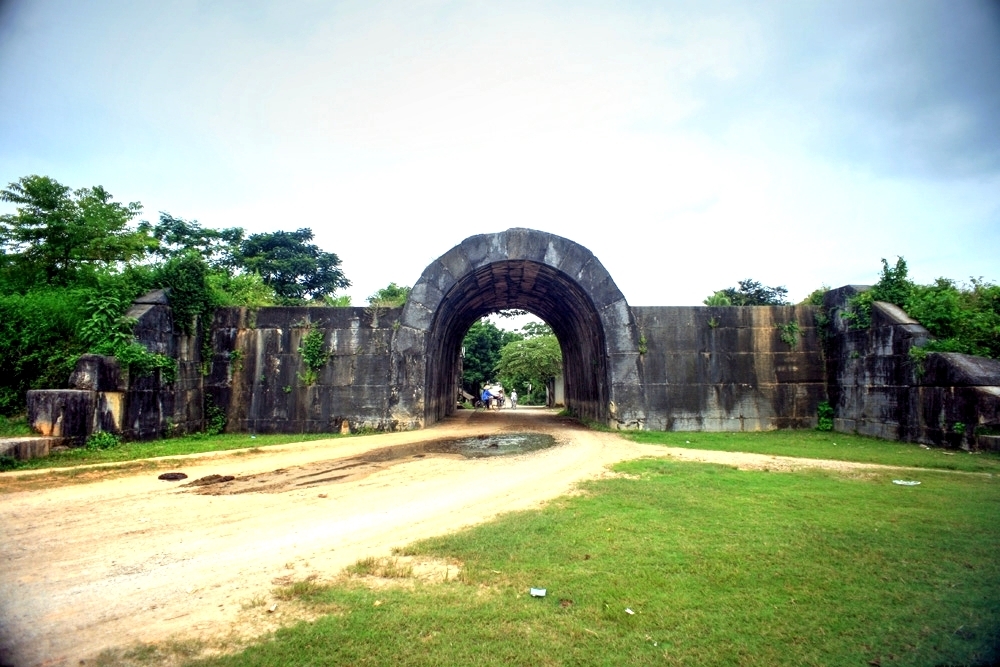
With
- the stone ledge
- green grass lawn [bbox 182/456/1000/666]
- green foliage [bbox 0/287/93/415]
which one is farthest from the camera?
green foliage [bbox 0/287/93/415]

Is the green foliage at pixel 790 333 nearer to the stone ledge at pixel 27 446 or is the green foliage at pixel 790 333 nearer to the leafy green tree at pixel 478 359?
the stone ledge at pixel 27 446

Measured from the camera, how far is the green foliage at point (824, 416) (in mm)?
13852

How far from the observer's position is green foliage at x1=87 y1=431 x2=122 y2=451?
977 cm

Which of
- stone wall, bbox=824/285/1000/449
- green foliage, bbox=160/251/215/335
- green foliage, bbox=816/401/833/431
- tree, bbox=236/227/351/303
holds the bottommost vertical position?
green foliage, bbox=816/401/833/431

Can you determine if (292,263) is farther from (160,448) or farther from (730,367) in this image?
(730,367)

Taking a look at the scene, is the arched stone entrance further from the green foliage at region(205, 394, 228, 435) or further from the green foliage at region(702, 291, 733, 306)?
the green foliage at region(205, 394, 228, 435)

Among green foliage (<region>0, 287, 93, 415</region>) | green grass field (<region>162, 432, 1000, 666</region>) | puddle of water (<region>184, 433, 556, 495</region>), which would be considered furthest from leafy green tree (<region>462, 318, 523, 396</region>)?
green grass field (<region>162, 432, 1000, 666</region>)

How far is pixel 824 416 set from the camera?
1402 cm

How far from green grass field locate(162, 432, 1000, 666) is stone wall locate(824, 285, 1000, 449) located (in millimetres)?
5214

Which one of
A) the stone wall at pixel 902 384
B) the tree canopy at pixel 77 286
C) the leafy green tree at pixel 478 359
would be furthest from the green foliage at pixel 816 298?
the leafy green tree at pixel 478 359

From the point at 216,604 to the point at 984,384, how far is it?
41.9 feet

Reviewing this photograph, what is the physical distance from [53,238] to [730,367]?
1914cm

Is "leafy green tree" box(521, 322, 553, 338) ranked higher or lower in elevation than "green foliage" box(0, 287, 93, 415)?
higher

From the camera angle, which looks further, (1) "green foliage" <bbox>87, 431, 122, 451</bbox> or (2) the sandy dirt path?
(1) "green foliage" <bbox>87, 431, 122, 451</bbox>
